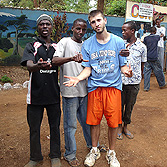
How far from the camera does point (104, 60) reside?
102 inches

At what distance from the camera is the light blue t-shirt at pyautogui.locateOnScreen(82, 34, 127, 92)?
101 inches

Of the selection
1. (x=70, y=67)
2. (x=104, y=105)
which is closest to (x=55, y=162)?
(x=104, y=105)

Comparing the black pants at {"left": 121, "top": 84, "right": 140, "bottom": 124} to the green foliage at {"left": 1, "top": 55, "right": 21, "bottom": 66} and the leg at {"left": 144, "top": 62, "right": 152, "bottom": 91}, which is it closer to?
the leg at {"left": 144, "top": 62, "right": 152, "bottom": 91}

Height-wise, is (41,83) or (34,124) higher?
(41,83)

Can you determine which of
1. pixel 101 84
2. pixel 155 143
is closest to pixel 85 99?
pixel 101 84

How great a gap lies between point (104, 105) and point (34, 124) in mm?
933

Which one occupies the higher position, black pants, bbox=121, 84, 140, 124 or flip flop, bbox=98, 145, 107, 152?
black pants, bbox=121, 84, 140, 124

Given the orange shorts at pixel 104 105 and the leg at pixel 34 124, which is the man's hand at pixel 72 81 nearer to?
the orange shorts at pixel 104 105

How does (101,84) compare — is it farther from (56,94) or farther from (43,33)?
(43,33)

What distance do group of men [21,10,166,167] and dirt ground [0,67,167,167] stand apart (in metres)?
0.34

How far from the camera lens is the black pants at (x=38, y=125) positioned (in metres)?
2.50

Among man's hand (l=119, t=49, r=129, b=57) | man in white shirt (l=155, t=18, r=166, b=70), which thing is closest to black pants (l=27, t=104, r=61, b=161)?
man's hand (l=119, t=49, r=129, b=57)

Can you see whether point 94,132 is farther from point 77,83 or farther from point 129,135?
point 129,135

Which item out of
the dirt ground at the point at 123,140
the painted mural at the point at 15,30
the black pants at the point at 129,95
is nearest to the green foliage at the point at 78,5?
the painted mural at the point at 15,30
